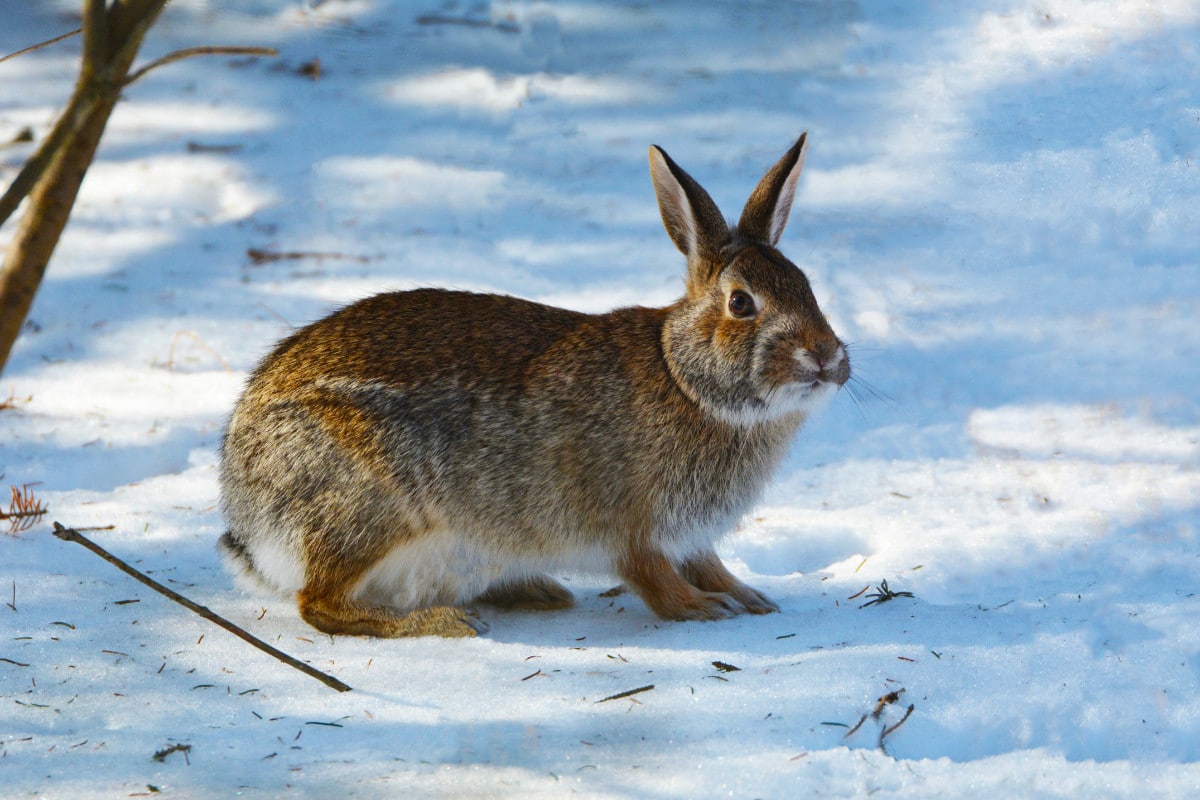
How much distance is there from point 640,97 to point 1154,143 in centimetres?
333

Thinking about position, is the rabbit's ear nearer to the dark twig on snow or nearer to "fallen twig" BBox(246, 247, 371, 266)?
the dark twig on snow

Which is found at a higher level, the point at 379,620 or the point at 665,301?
the point at 665,301

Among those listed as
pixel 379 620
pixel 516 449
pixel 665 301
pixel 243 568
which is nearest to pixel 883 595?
pixel 516 449

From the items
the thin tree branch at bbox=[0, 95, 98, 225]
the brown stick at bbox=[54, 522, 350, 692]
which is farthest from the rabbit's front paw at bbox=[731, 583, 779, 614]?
the thin tree branch at bbox=[0, 95, 98, 225]

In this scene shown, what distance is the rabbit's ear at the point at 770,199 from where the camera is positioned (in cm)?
493

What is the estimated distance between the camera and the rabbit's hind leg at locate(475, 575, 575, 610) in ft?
17.0

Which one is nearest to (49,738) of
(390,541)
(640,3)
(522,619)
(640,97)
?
(390,541)

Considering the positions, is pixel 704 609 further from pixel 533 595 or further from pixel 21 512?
pixel 21 512

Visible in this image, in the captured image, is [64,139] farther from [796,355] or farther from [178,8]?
[178,8]

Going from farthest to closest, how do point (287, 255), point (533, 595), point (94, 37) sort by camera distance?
point (287, 255) < point (533, 595) < point (94, 37)

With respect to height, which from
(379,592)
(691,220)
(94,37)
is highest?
→ (94,37)

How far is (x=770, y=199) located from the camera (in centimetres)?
497

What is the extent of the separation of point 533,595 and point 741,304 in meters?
1.43

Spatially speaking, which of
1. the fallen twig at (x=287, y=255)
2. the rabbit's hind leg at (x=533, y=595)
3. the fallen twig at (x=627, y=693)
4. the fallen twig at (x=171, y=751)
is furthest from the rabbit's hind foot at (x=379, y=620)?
the fallen twig at (x=287, y=255)
